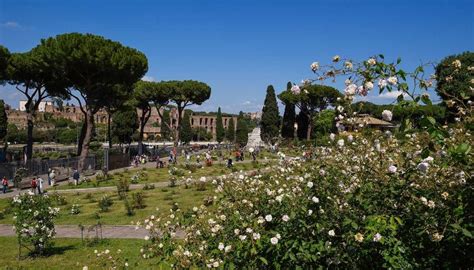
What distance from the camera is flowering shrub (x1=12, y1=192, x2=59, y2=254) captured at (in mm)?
9273

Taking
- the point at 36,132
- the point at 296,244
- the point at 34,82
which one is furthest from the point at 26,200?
the point at 36,132

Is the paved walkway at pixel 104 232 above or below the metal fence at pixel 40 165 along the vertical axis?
below

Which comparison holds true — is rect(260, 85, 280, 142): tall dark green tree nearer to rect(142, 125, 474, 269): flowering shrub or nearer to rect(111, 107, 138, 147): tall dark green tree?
rect(111, 107, 138, 147): tall dark green tree

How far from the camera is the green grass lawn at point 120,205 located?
13852 mm

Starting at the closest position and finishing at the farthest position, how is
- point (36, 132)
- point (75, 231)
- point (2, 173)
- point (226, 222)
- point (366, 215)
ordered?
point (366, 215), point (226, 222), point (75, 231), point (2, 173), point (36, 132)

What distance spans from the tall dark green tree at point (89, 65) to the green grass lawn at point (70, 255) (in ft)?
60.6

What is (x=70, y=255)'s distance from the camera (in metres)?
9.55

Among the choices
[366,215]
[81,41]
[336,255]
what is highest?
[81,41]

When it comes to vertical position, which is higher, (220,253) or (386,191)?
(386,191)

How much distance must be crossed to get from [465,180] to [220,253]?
1955 mm

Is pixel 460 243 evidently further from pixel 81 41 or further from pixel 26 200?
pixel 81 41

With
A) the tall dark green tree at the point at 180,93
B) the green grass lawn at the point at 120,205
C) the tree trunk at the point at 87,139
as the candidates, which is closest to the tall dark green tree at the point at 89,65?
the tree trunk at the point at 87,139

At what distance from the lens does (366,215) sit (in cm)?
330

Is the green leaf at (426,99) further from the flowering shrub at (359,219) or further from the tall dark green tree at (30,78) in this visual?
the tall dark green tree at (30,78)
